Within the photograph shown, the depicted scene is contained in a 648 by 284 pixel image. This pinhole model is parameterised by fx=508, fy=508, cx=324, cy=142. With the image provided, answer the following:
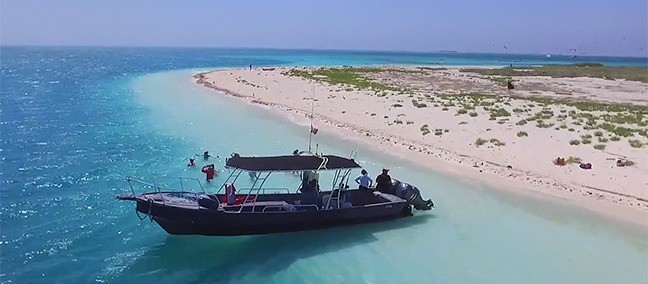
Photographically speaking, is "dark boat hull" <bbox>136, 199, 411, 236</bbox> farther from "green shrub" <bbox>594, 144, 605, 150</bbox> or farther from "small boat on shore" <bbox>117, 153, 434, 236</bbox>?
"green shrub" <bbox>594, 144, 605, 150</bbox>

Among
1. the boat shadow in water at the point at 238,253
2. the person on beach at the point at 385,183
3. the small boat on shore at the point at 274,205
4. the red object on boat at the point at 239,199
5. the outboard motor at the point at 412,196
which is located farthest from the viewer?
the person on beach at the point at 385,183

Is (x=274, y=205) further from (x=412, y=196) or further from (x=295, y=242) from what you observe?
(x=412, y=196)

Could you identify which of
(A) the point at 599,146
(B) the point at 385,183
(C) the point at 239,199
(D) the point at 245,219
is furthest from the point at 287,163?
(A) the point at 599,146

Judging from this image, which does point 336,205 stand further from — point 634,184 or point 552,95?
point 552,95

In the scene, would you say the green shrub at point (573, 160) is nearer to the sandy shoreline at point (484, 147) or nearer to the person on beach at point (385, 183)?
the sandy shoreline at point (484, 147)

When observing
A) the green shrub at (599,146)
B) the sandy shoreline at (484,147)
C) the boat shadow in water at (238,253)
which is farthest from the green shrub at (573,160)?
the boat shadow in water at (238,253)

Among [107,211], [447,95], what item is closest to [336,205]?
[107,211]
